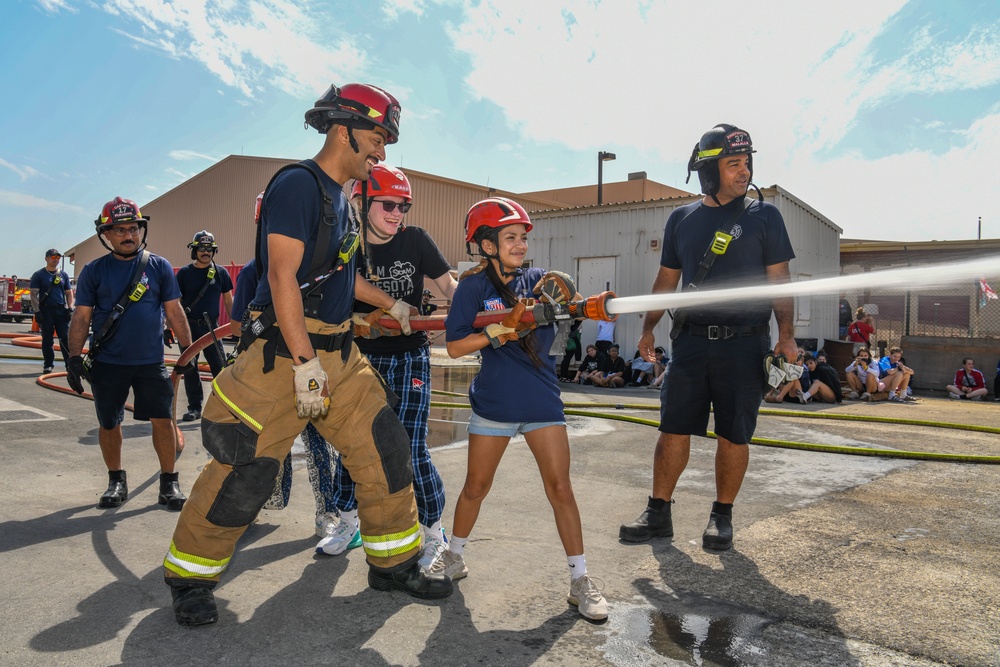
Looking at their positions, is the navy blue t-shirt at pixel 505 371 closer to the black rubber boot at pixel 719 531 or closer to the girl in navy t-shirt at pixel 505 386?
the girl in navy t-shirt at pixel 505 386

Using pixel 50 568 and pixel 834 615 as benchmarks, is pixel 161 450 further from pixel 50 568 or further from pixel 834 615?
pixel 834 615

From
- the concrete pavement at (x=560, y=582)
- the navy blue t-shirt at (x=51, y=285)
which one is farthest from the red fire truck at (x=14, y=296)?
the concrete pavement at (x=560, y=582)

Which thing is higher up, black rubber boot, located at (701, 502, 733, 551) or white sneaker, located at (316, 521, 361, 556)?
black rubber boot, located at (701, 502, 733, 551)

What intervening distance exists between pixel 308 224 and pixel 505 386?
3.56 ft

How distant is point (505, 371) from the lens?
3.29 meters

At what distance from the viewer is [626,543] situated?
13.4 ft

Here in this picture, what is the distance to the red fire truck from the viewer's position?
97.6ft

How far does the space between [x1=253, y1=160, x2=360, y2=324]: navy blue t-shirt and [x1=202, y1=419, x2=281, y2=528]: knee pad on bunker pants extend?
549 millimetres

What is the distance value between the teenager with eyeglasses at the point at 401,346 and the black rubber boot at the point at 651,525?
110 cm

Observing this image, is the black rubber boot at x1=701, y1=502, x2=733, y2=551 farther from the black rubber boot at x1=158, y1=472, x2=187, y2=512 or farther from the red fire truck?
the red fire truck

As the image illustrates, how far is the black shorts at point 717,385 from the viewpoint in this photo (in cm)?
418

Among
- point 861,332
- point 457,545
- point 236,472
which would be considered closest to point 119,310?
point 236,472

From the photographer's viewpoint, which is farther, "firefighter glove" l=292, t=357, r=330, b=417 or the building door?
the building door

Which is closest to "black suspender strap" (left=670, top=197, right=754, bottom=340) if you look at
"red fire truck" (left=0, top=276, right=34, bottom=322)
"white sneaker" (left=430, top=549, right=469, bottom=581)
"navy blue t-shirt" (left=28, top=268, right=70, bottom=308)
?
"white sneaker" (left=430, top=549, right=469, bottom=581)
